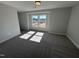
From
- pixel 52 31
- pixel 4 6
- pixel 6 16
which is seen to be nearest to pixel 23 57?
pixel 6 16

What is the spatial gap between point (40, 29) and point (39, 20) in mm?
910

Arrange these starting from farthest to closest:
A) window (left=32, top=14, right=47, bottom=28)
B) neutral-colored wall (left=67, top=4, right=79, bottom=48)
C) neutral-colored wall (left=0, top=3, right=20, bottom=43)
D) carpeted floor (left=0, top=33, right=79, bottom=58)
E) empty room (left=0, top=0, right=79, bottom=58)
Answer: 1. window (left=32, top=14, right=47, bottom=28)
2. neutral-colored wall (left=0, top=3, right=20, bottom=43)
3. neutral-colored wall (left=67, top=4, right=79, bottom=48)
4. empty room (left=0, top=0, right=79, bottom=58)
5. carpeted floor (left=0, top=33, right=79, bottom=58)

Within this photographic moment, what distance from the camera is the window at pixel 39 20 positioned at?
597cm

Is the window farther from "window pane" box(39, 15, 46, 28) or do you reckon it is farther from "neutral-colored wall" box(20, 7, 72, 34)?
"neutral-colored wall" box(20, 7, 72, 34)

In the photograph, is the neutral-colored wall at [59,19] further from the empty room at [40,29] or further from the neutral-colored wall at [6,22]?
the neutral-colored wall at [6,22]

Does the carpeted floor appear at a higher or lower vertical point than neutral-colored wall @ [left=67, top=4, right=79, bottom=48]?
lower

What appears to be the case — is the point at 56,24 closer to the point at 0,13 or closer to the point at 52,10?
the point at 52,10

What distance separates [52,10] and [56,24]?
3.71ft

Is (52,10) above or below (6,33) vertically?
above

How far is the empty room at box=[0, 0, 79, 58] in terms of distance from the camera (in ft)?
8.13

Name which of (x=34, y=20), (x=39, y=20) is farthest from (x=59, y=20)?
(x=34, y=20)

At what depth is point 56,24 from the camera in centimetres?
488

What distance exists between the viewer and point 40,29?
630cm

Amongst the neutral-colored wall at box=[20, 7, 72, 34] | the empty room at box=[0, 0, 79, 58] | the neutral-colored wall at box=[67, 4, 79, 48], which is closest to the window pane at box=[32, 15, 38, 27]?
the empty room at box=[0, 0, 79, 58]
